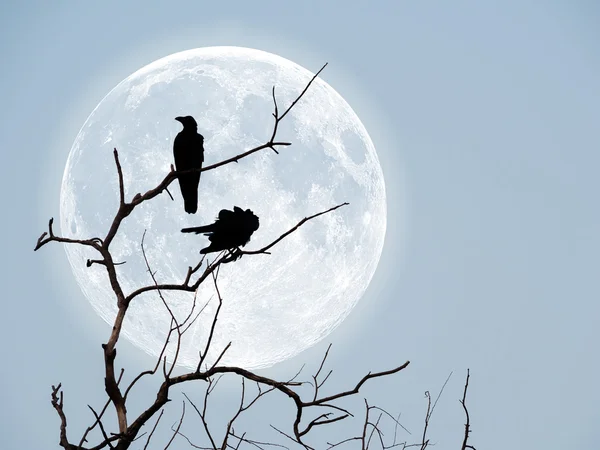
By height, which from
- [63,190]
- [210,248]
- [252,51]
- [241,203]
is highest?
[252,51]

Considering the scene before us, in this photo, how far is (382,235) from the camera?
775 cm

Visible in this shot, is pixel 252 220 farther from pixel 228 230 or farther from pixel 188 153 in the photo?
pixel 188 153

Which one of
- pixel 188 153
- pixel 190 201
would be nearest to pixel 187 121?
pixel 188 153

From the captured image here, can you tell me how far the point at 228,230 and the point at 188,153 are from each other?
135 centimetres

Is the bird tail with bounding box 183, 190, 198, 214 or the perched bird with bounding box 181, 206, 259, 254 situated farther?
the bird tail with bounding box 183, 190, 198, 214

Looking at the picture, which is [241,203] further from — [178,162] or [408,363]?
[408,363]

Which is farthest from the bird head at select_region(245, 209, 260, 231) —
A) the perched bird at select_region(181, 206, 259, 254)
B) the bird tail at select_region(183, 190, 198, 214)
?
the bird tail at select_region(183, 190, 198, 214)

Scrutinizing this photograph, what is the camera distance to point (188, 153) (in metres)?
5.23

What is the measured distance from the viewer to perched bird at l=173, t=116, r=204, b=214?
5109 mm

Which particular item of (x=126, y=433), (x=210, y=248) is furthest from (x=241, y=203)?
(x=126, y=433)

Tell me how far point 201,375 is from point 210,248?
1.73m

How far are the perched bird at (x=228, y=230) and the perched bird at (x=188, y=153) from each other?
0.85 metres

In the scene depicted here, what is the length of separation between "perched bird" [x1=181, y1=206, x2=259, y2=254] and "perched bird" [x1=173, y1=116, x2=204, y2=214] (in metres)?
0.85

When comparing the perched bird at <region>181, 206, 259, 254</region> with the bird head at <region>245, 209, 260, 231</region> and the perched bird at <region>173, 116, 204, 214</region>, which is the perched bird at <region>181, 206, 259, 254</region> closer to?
the bird head at <region>245, 209, 260, 231</region>
